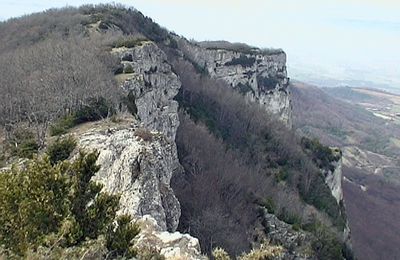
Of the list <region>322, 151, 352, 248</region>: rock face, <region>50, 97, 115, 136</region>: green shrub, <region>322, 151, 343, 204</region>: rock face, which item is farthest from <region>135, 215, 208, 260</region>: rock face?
<region>322, 151, 343, 204</region>: rock face

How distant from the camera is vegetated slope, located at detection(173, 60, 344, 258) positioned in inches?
1119

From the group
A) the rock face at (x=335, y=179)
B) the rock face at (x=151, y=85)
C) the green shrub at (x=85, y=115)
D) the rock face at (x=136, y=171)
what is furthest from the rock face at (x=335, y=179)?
the rock face at (x=136, y=171)

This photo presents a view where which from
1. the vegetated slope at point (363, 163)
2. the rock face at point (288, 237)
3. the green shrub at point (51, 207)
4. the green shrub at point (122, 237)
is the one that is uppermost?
the green shrub at point (51, 207)

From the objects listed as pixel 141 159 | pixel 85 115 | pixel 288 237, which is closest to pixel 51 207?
pixel 141 159

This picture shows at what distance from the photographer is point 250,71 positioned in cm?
7781

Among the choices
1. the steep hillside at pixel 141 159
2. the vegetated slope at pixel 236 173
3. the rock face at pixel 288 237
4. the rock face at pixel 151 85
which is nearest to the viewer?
the steep hillside at pixel 141 159

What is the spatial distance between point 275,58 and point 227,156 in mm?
44310

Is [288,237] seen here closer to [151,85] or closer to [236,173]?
[236,173]

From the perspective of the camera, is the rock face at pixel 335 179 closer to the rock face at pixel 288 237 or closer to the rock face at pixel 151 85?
the rock face at pixel 151 85

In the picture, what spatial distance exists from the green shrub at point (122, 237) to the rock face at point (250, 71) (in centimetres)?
6114

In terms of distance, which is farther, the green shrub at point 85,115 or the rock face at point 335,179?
the rock face at point 335,179

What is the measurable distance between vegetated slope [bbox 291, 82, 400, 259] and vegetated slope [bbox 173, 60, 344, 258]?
1173 centimetres

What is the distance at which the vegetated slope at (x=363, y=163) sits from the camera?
6088cm

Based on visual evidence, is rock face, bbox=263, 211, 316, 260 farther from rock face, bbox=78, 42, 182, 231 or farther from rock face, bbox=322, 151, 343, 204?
rock face, bbox=322, 151, 343, 204
